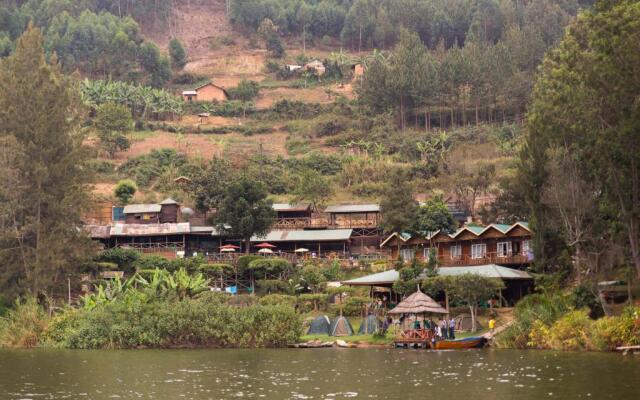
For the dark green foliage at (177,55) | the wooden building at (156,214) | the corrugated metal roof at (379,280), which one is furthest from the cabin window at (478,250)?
the dark green foliage at (177,55)

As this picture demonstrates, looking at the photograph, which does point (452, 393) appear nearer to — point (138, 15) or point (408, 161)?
point (408, 161)

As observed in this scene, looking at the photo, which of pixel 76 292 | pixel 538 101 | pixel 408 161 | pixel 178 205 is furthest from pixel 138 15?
pixel 538 101

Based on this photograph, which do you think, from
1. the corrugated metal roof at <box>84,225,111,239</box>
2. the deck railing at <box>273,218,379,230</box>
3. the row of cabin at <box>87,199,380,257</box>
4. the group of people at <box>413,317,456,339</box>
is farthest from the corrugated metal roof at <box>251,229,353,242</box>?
the group of people at <box>413,317,456,339</box>

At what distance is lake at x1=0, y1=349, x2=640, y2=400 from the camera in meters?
27.9

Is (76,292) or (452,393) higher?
(76,292)

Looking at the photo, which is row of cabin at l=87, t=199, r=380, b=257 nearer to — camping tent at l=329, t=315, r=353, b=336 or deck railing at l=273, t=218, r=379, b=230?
deck railing at l=273, t=218, r=379, b=230

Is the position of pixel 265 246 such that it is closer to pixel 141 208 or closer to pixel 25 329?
pixel 141 208

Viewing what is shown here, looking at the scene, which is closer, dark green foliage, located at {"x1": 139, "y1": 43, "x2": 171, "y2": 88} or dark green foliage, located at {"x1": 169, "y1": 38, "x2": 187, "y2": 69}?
dark green foliage, located at {"x1": 139, "y1": 43, "x2": 171, "y2": 88}

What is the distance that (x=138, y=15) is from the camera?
605 feet

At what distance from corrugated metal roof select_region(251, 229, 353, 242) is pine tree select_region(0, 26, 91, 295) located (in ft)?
63.9

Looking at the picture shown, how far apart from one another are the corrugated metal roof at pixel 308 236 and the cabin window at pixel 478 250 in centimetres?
1715

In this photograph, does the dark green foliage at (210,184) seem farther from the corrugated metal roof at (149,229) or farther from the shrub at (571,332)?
the shrub at (571,332)

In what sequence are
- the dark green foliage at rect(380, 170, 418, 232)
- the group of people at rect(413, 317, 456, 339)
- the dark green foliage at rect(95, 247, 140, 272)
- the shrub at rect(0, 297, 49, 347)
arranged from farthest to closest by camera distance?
the dark green foliage at rect(95, 247, 140, 272) < the dark green foliage at rect(380, 170, 418, 232) < the shrub at rect(0, 297, 49, 347) < the group of people at rect(413, 317, 456, 339)

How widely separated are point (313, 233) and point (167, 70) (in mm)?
77908
